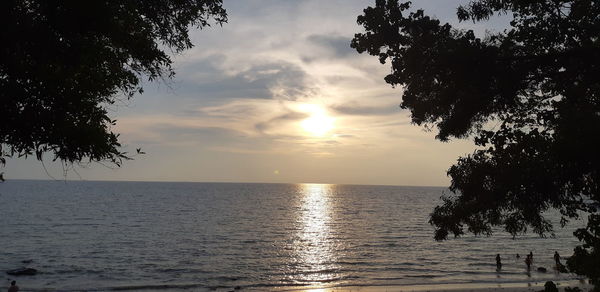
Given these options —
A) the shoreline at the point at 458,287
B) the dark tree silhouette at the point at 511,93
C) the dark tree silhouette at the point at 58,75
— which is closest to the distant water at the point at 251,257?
the shoreline at the point at 458,287

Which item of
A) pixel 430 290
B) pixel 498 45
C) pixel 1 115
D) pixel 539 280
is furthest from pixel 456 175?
pixel 539 280

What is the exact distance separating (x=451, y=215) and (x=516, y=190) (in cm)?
281

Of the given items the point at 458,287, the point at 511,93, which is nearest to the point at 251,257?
the point at 458,287

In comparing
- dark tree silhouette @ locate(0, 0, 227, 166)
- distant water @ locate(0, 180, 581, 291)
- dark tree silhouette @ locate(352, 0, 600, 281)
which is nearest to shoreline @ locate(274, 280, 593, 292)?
distant water @ locate(0, 180, 581, 291)

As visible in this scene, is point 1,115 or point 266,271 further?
point 266,271

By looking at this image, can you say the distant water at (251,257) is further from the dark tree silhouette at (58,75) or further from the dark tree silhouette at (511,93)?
the dark tree silhouette at (58,75)

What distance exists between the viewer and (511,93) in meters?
12.9

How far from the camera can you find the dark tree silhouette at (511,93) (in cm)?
1184

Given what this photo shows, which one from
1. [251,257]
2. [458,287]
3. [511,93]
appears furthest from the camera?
[251,257]

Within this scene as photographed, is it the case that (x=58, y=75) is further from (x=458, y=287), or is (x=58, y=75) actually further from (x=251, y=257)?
(x=251, y=257)

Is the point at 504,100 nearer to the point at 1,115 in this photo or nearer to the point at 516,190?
the point at 516,190

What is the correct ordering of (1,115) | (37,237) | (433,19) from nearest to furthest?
(1,115) < (433,19) < (37,237)

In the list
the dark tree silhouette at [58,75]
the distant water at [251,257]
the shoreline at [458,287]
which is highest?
the dark tree silhouette at [58,75]

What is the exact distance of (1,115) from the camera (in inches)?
261
